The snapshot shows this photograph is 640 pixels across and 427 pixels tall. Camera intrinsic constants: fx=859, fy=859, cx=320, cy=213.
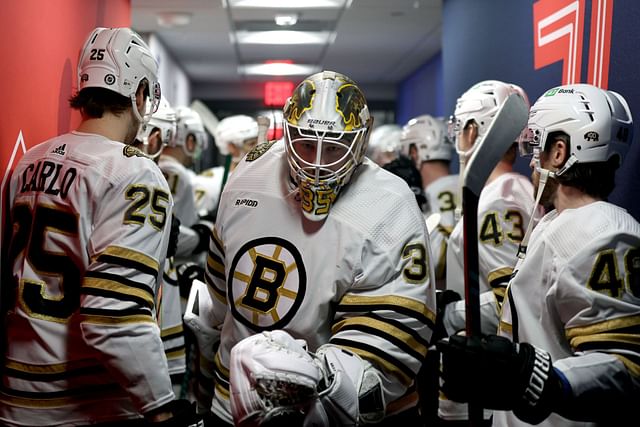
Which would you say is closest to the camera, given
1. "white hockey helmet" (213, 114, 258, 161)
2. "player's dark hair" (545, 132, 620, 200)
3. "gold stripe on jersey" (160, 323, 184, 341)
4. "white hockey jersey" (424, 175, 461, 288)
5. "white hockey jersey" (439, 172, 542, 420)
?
"player's dark hair" (545, 132, 620, 200)

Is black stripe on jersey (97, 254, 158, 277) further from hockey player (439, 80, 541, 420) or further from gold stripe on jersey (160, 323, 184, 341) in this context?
gold stripe on jersey (160, 323, 184, 341)

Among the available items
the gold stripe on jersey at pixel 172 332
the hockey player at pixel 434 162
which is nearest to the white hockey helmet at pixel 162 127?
the gold stripe on jersey at pixel 172 332

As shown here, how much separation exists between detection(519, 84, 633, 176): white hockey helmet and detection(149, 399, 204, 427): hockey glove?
1233 mm

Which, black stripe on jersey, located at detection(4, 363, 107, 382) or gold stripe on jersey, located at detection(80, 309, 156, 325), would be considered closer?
gold stripe on jersey, located at detection(80, 309, 156, 325)

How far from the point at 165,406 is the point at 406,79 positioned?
1199 centimetres

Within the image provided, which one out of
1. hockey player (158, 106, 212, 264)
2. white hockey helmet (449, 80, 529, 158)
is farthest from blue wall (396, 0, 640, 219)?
hockey player (158, 106, 212, 264)

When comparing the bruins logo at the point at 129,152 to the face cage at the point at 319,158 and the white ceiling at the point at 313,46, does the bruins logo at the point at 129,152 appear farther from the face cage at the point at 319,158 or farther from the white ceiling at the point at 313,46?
the white ceiling at the point at 313,46

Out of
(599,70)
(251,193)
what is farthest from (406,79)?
(251,193)

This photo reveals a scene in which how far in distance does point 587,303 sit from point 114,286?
1211mm

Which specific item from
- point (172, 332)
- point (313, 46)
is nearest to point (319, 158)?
point (172, 332)

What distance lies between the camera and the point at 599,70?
3.32 m

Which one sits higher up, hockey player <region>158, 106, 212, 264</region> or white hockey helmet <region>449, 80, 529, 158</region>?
white hockey helmet <region>449, 80, 529, 158</region>

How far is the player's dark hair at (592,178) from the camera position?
94.2 inches

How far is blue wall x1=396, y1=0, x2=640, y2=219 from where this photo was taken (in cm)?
298
